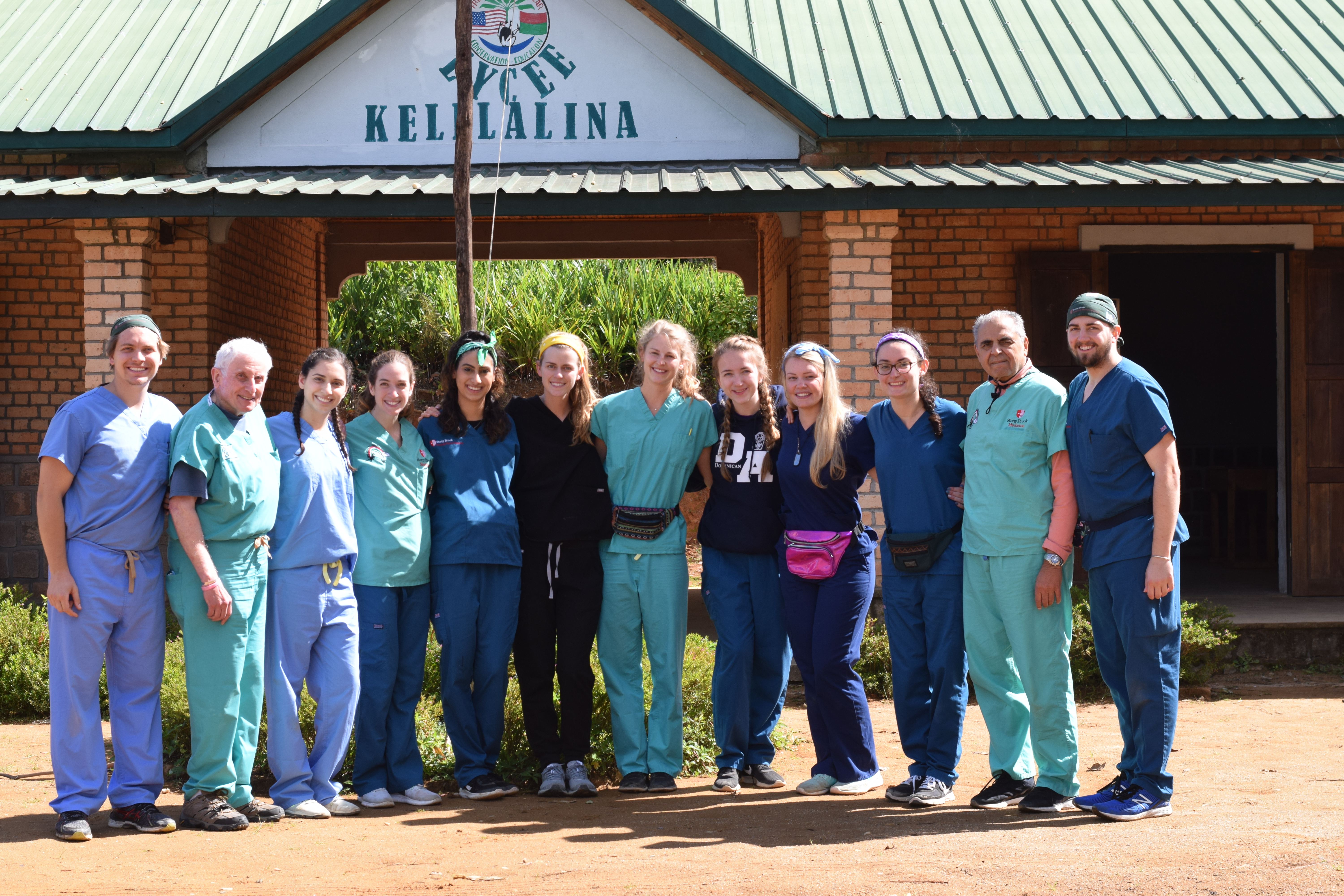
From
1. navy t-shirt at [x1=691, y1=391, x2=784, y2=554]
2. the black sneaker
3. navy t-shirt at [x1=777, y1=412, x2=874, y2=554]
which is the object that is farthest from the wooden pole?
the black sneaker

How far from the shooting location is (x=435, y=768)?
5.42 m

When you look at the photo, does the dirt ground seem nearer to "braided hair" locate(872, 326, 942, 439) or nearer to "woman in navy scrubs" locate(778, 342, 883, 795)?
"woman in navy scrubs" locate(778, 342, 883, 795)

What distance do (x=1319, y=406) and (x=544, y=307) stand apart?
13323 mm

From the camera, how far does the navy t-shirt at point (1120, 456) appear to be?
14.4 feet

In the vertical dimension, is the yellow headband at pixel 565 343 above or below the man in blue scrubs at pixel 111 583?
above

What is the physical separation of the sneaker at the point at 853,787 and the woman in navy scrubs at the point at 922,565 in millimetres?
167

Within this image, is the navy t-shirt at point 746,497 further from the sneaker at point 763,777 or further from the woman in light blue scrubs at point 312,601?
the woman in light blue scrubs at point 312,601

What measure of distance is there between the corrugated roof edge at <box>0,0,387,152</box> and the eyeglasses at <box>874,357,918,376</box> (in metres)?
5.46

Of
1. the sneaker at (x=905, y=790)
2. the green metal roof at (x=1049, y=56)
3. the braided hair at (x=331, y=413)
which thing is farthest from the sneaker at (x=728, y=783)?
the green metal roof at (x=1049, y=56)

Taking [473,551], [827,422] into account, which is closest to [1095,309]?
[827,422]

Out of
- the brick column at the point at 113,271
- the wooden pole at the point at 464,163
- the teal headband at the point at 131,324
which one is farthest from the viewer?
the brick column at the point at 113,271

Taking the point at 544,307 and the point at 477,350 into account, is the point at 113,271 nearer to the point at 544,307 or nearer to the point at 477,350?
the point at 477,350

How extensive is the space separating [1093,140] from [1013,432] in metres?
5.03

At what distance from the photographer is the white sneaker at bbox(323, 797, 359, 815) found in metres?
4.81
